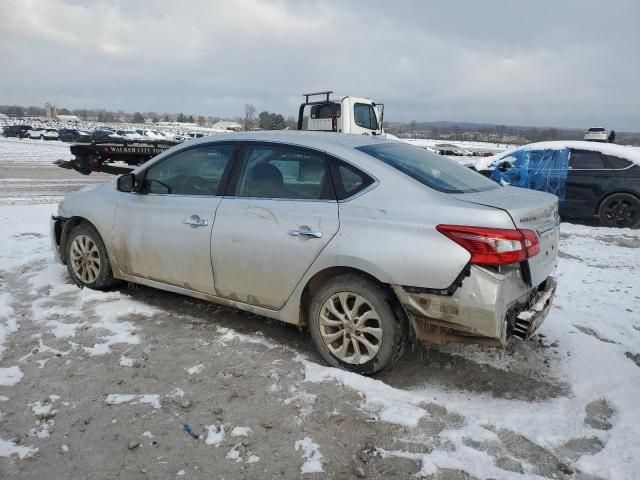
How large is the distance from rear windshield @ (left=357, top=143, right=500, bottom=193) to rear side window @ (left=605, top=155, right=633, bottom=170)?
661 centimetres

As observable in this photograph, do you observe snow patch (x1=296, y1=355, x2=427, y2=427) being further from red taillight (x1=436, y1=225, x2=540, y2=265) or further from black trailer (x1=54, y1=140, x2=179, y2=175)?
black trailer (x1=54, y1=140, x2=179, y2=175)

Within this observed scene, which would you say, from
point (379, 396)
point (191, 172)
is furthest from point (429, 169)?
point (191, 172)

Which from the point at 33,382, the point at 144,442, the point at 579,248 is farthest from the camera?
the point at 579,248

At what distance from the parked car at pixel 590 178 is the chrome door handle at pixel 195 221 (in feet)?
22.6

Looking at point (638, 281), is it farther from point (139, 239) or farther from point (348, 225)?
point (139, 239)

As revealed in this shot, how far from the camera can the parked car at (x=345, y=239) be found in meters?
2.97

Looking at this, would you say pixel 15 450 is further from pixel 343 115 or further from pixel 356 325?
pixel 343 115

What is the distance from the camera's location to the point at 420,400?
3107 mm

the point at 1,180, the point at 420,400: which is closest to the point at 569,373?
the point at 420,400

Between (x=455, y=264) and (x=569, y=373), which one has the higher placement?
(x=455, y=264)

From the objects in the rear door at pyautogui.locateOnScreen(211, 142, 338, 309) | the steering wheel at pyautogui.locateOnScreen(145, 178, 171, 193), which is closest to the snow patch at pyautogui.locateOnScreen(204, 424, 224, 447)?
the rear door at pyautogui.locateOnScreen(211, 142, 338, 309)

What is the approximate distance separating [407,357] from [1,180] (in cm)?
1419

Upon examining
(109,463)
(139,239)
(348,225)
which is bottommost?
(109,463)

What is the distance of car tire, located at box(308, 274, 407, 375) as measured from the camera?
321 cm
